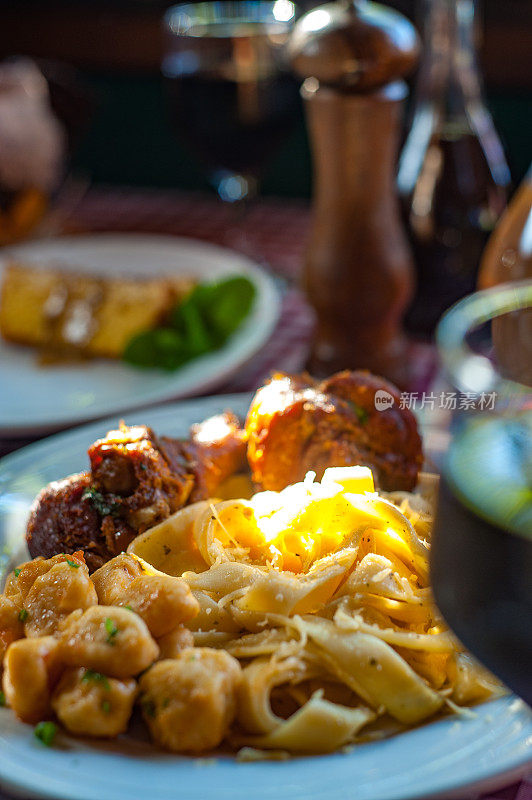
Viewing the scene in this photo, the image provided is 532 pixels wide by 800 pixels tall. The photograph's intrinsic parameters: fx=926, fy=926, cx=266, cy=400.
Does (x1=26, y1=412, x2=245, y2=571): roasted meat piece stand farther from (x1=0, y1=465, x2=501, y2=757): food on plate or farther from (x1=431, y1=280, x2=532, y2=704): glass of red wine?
(x1=431, y1=280, x2=532, y2=704): glass of red wine

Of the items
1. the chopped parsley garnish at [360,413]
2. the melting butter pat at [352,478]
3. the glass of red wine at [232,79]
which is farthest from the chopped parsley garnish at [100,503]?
the glass of red wine at [232,79]

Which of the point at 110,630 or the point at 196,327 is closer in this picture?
the point at 110,630

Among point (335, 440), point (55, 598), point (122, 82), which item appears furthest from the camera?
point (122, 82)

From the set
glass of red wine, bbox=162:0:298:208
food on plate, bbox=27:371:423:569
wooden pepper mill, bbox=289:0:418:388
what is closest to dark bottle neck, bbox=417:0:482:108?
wooden pepper mill, bbox=289:0:418:388

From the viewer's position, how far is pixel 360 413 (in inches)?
57.5

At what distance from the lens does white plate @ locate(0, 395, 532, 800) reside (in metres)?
0.87

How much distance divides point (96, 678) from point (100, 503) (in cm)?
39

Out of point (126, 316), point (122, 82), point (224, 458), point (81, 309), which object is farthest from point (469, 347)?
point (122, 82)

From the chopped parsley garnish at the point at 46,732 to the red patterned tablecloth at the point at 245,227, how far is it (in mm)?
1231

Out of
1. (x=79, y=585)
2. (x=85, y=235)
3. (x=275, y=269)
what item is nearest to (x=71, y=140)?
(x=85, y=235)

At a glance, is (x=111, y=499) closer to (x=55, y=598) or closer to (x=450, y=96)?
(x=55, y=598)

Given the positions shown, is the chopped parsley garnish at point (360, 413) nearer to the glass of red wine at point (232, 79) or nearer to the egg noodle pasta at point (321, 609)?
the egg noodle pasta at point (321, 609)

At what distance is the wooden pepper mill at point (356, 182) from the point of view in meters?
1.71

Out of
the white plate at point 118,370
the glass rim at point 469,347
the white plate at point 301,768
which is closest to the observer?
the glass rim at point 469,347
